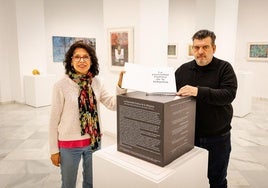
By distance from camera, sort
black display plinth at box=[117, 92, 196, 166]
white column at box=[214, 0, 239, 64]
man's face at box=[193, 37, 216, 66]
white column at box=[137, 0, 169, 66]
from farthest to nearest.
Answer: white column at box=[214, 0, 239, 64] → white column at box=[137, 0, 169, 66] → man's face at box=[193, 37, 216, 66] → black display plinth at box=[117, 92, 196, 166]

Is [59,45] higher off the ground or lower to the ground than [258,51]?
higher

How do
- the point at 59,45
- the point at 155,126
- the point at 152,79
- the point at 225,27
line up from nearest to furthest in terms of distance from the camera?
the point at 155,126
the point at 152,79
the point at 225,27
the point at 59,45

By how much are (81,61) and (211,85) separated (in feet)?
3.27

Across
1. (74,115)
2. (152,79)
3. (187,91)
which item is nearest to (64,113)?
(74,115)

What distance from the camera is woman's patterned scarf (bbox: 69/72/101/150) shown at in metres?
1.96

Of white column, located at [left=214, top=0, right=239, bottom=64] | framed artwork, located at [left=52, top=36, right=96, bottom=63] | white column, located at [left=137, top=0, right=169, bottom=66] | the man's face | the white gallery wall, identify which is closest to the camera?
the man's face

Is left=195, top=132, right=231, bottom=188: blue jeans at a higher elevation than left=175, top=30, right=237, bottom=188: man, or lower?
lower

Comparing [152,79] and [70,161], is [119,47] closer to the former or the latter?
[70,161]

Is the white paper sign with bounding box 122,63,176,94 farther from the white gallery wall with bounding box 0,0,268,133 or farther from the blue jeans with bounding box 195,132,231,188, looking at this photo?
the white gallery wall with bounding box 0,0,268,133

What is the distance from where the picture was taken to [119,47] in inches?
174

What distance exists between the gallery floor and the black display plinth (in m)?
1.97

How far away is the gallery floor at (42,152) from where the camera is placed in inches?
126

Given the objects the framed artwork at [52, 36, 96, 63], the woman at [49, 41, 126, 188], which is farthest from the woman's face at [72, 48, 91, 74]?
the framed artwork at [52, 36, 96, 63]

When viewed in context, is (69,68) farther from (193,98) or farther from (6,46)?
(6,46)
